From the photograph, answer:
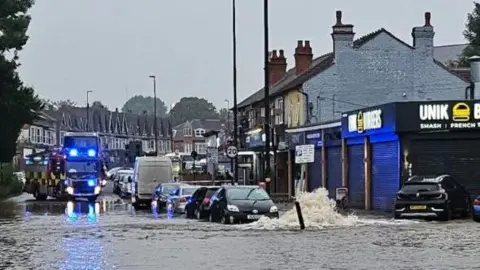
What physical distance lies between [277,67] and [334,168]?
25282 mm

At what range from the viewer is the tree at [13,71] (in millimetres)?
53219

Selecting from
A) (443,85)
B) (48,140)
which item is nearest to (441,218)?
(443,85)

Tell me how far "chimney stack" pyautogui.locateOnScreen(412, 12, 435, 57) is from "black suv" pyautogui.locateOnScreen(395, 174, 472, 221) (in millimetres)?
25852

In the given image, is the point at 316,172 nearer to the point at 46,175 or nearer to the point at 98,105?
the point at 46,175

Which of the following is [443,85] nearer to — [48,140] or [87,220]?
[87,220]

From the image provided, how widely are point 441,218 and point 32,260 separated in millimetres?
16310

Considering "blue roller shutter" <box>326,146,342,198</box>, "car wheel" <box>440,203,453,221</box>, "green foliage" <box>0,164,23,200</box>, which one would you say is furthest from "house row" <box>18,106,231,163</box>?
"car wheel" <box>440,203,453,221</box>

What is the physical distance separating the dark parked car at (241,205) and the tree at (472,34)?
185 ft

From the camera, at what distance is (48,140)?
133 meters

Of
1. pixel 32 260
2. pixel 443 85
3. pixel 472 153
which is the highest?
pixel 443 85

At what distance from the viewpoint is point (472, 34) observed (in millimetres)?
90750

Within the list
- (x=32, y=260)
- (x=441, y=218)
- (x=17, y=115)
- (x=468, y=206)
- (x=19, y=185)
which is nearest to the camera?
(x=32, y=260)

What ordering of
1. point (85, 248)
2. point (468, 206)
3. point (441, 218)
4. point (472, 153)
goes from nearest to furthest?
point (85, 248) < point (441, 218) < point (468, 206) < point (472, 153)

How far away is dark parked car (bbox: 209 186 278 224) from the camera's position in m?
29.2
